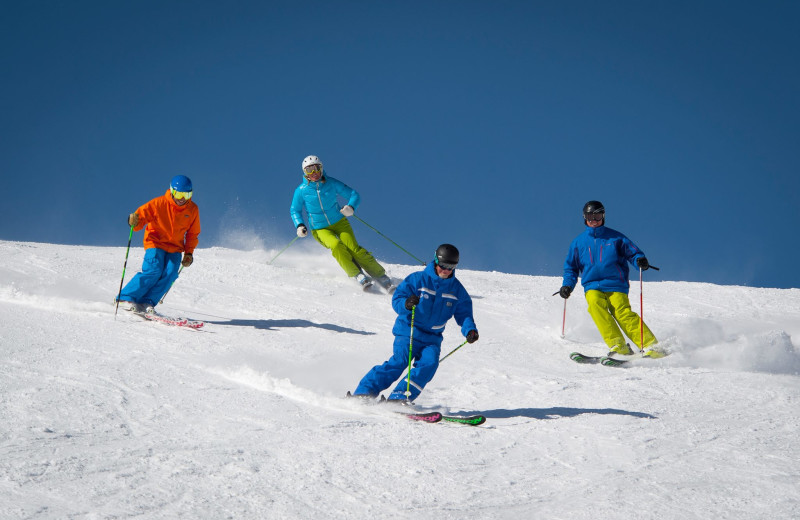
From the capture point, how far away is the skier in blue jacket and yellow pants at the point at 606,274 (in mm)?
8039

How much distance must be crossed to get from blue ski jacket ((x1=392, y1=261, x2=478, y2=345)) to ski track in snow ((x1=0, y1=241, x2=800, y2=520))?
1.98 feet

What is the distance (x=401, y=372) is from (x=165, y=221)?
4270 mm

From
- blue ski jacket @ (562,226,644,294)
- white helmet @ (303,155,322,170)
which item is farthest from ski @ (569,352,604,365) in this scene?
white helmet @ (303,155,322,170)

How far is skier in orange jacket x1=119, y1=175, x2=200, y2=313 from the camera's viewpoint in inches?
332

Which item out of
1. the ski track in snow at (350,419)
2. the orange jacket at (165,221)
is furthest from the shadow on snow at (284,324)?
the orange jacket at (165,221)

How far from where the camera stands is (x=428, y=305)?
566 cm

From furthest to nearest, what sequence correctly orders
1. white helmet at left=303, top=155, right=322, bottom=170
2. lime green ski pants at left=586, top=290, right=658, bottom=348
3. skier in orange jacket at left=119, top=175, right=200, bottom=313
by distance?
white helmet at left=303, top=155, right=322, bottom=170 < skier in orange jacket at left=119, top=175, right=200, bottom=313 < lime green ski pants at left=586, top=290, right=658, bottom=348

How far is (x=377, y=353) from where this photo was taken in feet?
25.2

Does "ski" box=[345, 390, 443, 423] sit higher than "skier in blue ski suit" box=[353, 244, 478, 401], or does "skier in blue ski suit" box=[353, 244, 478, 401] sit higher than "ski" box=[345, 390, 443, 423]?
"skier in blue ski suit" box=[353, 244, 478, 401]

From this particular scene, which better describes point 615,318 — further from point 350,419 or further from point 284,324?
point 350,419

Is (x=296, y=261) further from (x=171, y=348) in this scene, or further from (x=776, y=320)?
(x=776, y=320)

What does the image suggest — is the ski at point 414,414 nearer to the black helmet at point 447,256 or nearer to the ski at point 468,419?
the ski at point 468,419

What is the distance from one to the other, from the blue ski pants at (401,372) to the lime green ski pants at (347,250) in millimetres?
5886

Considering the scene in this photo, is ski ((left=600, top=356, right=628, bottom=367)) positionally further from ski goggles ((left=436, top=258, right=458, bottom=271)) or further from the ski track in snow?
ski goggles ((left=436, top=258, right=458, bottom=271))
